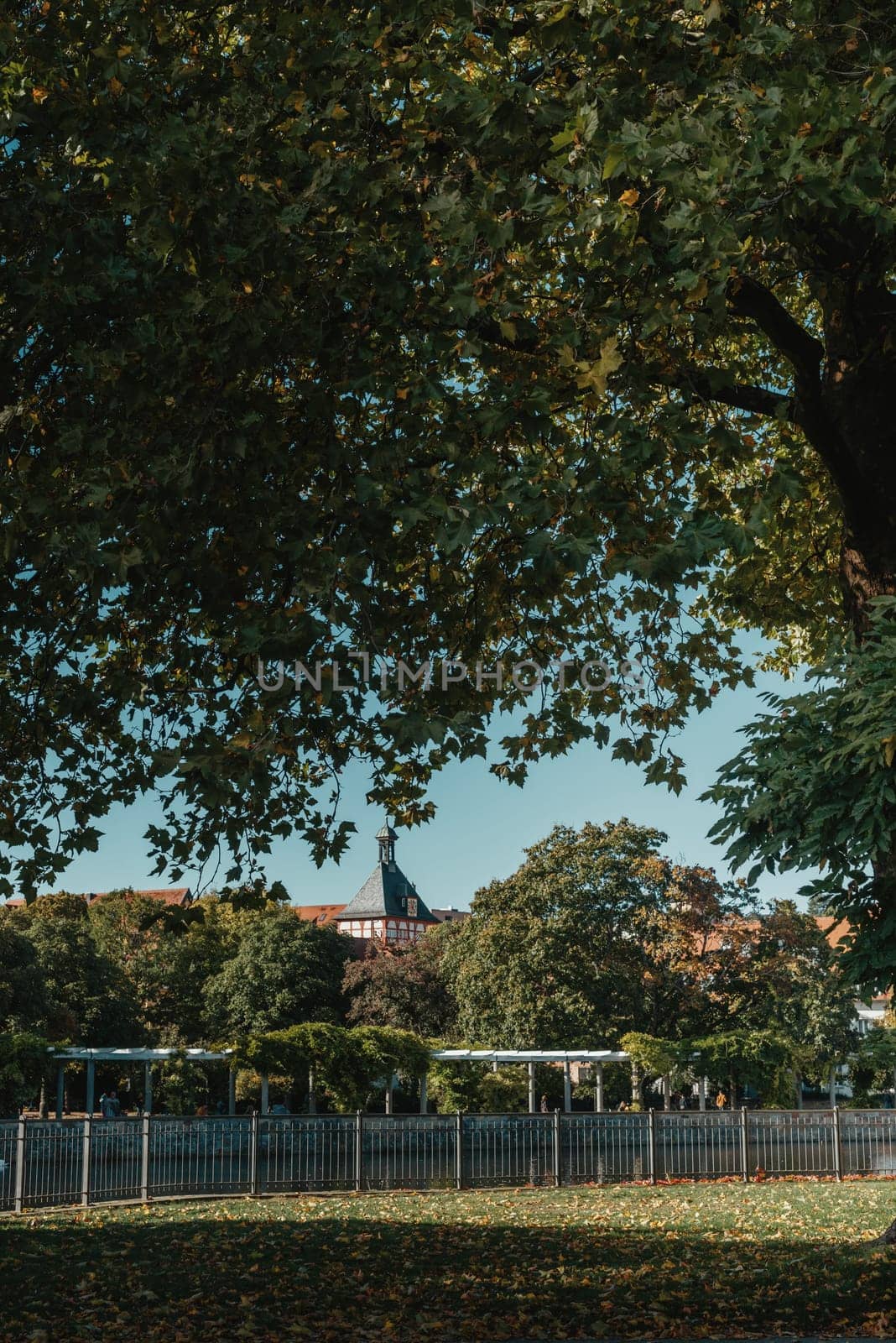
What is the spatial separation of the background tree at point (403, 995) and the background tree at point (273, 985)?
1.48 m

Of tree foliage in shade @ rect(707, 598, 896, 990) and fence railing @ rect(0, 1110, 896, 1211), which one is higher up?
tree foliage in shade @ rect(707, 598, 896, 990)

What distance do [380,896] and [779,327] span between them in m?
113

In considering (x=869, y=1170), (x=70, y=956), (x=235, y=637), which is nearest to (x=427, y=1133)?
(x=869, y=1170)

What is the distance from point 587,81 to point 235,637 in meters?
4.62

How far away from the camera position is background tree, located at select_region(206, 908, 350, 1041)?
58.3 m

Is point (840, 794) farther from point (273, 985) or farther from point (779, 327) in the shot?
point (273, 985)

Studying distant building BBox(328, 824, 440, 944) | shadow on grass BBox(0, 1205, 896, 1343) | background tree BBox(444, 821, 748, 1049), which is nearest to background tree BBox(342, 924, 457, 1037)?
background tree BBox(444, 821, 748, 1049)

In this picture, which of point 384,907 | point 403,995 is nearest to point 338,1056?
point 403,995

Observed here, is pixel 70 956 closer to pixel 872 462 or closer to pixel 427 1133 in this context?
pixel 427 1133

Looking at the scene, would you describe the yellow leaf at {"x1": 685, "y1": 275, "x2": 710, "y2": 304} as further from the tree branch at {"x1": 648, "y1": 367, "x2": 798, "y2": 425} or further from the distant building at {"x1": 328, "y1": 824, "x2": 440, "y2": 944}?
the distant building at {"x1": 328, "y1": 824, "x2": 440, "y2": 944}

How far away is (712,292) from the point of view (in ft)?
25.3

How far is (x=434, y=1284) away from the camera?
11438 mm

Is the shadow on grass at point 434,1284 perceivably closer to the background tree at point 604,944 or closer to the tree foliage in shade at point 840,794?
the tree foliage in shade at point 840,794

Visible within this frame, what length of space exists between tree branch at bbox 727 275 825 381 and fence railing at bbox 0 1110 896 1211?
52.7 ft
